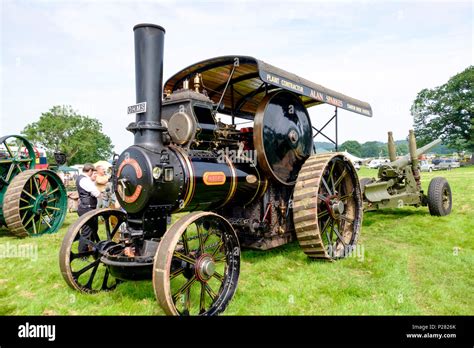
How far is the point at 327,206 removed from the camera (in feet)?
15.9

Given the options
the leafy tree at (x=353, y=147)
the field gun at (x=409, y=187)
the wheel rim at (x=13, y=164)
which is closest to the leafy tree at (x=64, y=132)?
the wheel rim at (x=13, y=164)

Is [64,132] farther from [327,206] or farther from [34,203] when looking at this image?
[327,206]

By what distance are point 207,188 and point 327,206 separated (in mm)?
1851

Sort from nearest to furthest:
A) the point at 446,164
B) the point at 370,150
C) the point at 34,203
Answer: the point at 34,203 < the point at 446,164 < the point at 370,150

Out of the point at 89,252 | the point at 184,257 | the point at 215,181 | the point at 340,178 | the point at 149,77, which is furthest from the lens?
the point at 340,178

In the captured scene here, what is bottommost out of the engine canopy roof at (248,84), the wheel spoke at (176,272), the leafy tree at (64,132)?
the wheel spoke at (176,272)

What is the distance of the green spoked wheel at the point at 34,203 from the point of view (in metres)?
6.83

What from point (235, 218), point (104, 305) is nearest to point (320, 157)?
point (235, 218)

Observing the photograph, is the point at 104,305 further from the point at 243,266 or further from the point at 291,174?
the point at 291,174

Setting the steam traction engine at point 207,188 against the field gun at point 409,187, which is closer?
the steam traction engine at point 207,188
